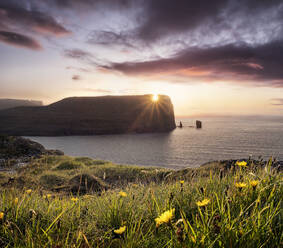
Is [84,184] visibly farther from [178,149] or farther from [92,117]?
[92,117]

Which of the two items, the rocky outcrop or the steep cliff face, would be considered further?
the steep cliff face

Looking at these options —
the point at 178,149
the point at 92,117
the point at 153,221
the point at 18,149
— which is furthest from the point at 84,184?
the point at 92,117

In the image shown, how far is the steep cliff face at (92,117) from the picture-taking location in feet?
368

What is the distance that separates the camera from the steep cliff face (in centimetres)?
11231

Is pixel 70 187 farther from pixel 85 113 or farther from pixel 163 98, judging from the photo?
pixel 163 98

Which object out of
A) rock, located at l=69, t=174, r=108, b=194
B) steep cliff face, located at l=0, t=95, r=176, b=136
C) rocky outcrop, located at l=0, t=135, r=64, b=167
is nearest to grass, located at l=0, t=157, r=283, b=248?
rock, located at l=69, t=174, r=108, b=194

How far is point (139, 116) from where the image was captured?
430 ft

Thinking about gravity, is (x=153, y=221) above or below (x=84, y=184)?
above

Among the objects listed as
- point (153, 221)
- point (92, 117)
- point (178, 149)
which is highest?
point (92, 117)

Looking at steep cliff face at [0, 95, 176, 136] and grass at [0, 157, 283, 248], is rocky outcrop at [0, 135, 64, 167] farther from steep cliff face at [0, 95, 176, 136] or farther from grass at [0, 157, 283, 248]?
steep cliff face at [0, 95, 176, 136]

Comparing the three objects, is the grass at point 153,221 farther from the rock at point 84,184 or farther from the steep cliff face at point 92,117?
the steep cliff face at point 92,117

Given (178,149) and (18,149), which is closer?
(18,149)

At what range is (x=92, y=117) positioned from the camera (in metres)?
127

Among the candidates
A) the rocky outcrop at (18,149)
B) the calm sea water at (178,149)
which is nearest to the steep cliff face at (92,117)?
the calm sea water at (178,149)
